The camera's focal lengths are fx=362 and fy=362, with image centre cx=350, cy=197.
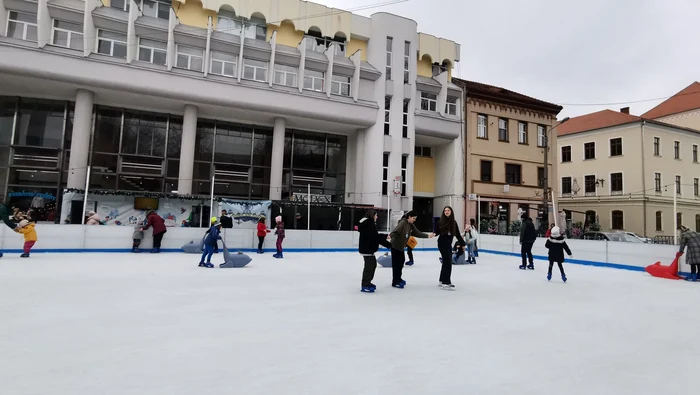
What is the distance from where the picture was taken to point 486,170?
29828 millimetres

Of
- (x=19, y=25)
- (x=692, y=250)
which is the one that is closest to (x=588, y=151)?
(x=692, y=250)

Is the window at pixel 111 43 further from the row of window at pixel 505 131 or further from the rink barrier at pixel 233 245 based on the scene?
the row of window at pixel 505 131

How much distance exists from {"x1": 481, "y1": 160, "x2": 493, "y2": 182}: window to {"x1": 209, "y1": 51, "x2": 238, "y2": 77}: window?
2015cm

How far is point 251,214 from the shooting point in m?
19.7

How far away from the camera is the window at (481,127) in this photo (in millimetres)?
29625

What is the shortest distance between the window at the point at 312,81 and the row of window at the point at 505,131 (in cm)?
1330

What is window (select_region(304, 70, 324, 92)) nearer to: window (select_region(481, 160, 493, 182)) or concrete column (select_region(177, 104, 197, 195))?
concrete column (select_region(177, 104, 197, 195))

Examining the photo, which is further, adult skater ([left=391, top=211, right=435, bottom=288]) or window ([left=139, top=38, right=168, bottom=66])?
window ([left=139, top=38, right=168, bottom=66])

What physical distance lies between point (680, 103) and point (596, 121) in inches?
431

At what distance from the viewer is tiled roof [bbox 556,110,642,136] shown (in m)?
34.0

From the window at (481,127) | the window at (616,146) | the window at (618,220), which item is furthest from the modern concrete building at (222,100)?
the window at (616,146)

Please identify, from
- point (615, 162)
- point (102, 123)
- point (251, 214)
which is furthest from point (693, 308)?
point (615, 162)

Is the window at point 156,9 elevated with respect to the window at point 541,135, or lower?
elevated

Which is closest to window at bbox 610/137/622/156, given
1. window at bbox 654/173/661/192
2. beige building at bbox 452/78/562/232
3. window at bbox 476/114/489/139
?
window at bbox 654/173/661/192
